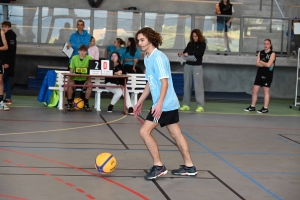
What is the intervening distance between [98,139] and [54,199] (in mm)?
3937

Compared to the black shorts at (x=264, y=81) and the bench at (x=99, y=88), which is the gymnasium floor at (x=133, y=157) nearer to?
the bench at (x=99, y=88)

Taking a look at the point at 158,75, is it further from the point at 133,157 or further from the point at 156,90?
the point at 133,157

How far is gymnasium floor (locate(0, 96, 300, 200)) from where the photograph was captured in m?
6.35

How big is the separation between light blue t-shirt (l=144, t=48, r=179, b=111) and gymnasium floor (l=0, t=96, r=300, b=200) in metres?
0.93

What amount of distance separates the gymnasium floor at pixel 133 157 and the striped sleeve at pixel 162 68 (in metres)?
1.26

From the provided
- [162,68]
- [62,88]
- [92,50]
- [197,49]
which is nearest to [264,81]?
[197,49]

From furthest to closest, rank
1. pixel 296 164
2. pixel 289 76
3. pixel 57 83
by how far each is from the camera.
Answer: pixel 289 76 < pixel 57 83 < pixel 296 164

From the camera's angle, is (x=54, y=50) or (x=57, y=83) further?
(x=54, y=50)

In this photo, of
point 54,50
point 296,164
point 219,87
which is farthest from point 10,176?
point 219,87

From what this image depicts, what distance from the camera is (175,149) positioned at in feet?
29.9

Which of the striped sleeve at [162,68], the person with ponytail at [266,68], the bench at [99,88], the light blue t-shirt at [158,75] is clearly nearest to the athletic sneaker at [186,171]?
the light blue t-shirt at [158,75]

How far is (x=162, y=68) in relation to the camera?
22.3 feet

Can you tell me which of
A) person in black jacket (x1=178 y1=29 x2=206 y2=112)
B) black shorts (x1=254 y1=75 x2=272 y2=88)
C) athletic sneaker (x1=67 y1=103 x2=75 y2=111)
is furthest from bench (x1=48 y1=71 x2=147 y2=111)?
black shorts (x1=254 y1=75 x2=272 y2=88)

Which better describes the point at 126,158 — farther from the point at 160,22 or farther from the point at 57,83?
the point at 160,22
